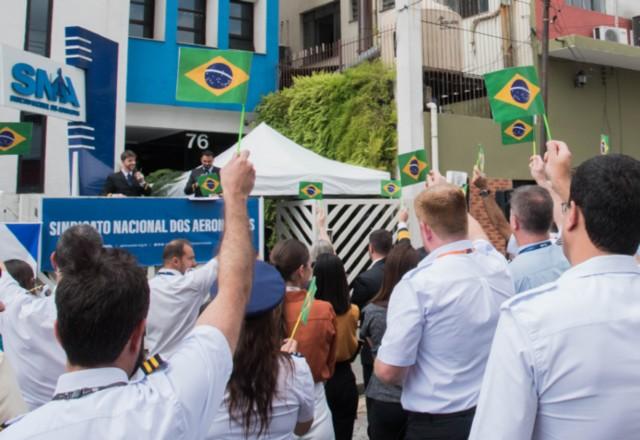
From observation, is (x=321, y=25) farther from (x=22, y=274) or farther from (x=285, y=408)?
(x=285, y=408)

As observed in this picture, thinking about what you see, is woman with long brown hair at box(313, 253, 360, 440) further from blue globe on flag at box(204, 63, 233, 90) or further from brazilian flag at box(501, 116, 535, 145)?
brazilian flag at box(501, 116, 535, 145)

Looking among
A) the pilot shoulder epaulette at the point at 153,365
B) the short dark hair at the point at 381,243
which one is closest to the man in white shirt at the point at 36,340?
the pilot shoulder epaulette at the point at 153,365

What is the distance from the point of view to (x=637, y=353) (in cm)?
163

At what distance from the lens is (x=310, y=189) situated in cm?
1093

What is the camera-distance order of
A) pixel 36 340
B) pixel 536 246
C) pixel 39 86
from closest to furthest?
pixel 36 340 → pixel 536 246 → pixel 39 86

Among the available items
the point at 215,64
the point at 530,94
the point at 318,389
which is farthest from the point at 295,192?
the point at 318,389

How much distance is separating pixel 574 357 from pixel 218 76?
3398mm

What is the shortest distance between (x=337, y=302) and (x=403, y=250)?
631 mm

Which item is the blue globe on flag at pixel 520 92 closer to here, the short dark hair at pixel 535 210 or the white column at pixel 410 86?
the short dark hair at pixel 535 210

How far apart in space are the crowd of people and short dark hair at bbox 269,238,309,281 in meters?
0.01

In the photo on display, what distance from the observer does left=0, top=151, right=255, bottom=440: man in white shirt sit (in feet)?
4.76

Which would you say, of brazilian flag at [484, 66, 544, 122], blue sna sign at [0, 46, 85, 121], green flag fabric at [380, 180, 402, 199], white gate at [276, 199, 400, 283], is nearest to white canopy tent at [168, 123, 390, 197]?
green flag fabric at [380, 180, 402, 199]

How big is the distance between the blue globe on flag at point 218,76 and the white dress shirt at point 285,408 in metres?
2.33

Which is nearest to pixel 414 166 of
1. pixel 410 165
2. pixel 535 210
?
pixel 410 165
